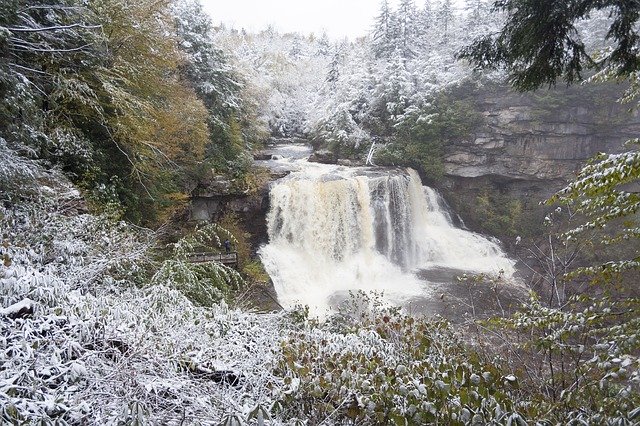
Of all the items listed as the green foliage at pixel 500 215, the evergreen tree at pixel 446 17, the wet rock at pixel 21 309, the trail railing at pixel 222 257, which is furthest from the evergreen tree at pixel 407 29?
the wet rock at pixel 21 309

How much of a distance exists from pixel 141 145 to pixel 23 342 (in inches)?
274

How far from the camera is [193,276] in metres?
5.96

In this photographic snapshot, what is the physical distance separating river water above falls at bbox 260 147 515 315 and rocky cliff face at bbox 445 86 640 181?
14.4 feet

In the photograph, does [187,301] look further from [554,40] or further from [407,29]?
[407,29]

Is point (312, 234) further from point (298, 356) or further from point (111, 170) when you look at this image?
point (298, 356)

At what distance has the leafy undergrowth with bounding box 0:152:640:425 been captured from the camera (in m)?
2.17

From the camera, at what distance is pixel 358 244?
1507 cm

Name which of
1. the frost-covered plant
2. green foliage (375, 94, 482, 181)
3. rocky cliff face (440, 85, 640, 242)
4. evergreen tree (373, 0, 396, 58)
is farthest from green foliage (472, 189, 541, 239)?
the frost-covered plant

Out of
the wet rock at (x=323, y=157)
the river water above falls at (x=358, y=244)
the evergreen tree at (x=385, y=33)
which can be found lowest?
the river water above falls at (x=358, y=244)

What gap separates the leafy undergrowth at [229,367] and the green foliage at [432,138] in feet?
50.1

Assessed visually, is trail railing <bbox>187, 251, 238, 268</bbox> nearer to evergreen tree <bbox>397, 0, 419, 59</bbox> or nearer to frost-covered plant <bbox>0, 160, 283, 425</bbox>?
frost-covered plant <bbox>0, 160, 283, 425</bbox>

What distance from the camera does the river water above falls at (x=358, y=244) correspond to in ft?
43.9

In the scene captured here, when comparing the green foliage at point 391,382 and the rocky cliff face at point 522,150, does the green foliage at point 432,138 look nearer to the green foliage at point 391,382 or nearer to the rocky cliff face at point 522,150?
the rocky cliff face at point 522,150

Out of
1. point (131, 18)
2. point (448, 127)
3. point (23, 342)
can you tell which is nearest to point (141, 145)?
point (131, 18)
